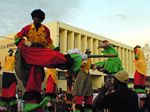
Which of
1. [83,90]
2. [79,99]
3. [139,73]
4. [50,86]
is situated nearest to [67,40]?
[50,86]

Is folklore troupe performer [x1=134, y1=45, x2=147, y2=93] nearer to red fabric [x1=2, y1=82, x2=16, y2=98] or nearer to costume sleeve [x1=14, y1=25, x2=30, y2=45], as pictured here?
red fabric [x1=2, y1=82, x2=16, y2=98]

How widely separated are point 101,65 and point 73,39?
30.5 meters

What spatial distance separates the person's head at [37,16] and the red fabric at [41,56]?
553 mm

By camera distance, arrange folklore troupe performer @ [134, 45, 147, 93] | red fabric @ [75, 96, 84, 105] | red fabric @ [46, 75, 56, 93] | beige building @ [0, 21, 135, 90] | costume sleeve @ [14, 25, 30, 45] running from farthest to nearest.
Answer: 1. beige building @ [0, 21, 135, 90]
2. red fabric @ [46, 75, 56, 93]
3. folklore troupe performer @ [134, 45, 147, 93]
4. red fabric @ [75, 96, 84, 105]
5. costume sleeve @ [14, 25, 30, 45]

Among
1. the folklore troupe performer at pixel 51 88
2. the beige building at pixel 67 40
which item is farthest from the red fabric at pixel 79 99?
the beige building at pixel 67 40

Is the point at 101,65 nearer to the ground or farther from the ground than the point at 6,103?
farther from the ground

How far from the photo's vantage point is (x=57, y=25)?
116ft

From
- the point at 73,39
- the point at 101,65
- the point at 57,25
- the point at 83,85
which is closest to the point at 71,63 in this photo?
the point at 101,65

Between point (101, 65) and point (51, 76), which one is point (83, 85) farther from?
point (51, 76)

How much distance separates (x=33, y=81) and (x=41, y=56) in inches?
17.8

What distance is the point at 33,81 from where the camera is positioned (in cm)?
641

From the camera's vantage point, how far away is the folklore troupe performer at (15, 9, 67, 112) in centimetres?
634

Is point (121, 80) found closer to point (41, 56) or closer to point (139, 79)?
point (41, 56)

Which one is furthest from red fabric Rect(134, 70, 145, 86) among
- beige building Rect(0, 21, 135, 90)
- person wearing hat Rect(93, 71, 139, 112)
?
beige building Rect(0, 21, 135, 90)
